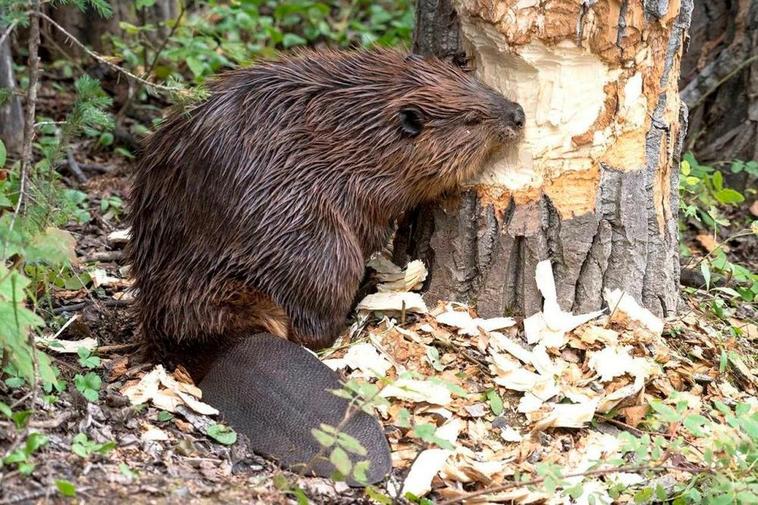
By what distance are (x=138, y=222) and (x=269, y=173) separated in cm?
49

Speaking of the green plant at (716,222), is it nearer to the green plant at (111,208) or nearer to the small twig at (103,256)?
the small twig at (103,256)

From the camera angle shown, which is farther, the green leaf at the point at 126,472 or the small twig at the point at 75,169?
the small twig at the point at 75,169

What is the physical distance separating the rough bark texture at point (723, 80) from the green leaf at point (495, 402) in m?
2.46

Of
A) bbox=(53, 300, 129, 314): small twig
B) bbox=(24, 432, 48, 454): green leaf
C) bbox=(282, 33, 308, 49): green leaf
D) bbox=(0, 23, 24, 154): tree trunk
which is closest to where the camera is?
bbox=(24, 432, 48, 454): green leaf

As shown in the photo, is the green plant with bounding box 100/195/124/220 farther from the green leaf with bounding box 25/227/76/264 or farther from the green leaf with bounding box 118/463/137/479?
the green leaf with bounding box 118/463/137/479

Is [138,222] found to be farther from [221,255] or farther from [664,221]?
[664,221]

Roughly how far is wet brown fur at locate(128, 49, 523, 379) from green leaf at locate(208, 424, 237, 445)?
13.5 inches

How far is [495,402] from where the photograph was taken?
3180 mm

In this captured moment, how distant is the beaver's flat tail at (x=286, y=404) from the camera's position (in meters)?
2.82

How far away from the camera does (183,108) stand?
3.38 meters

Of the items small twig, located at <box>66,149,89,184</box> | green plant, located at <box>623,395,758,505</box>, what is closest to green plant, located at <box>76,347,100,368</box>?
green plant, located at <box>623,395,758,505</box>

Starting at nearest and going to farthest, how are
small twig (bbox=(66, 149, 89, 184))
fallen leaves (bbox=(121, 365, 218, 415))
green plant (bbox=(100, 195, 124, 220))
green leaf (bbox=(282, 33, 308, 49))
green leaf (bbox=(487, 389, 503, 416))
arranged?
fallen leaves (bbox=(121, 365, 218, 415)), green leaf (bbox=(487, 389, 503, 416)), green plant (bbox=(100, 195, 124, 220)), small twig (bbox=(66, 149, 89, 184)), green leaf (bbox=(282, 33, 308, 49))

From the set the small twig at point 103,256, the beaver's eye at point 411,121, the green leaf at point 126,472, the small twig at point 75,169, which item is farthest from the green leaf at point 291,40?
the green leaf at point 126,472

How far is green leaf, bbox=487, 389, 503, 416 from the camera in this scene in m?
3.17
